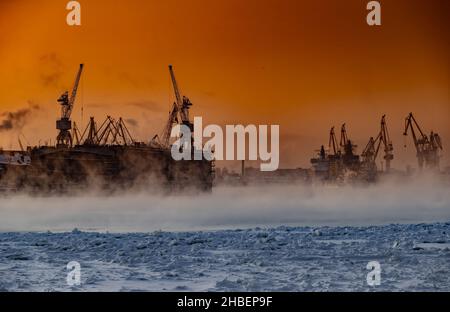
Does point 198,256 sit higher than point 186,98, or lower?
lower

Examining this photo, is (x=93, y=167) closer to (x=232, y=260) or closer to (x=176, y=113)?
(x=176, y=113)

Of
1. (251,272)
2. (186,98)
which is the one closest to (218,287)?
(251,272)

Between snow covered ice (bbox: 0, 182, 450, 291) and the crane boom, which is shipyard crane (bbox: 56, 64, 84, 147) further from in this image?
snow covered ice (bbox: 0, 182, 450, 291)

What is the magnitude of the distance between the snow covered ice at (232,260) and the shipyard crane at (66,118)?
78627 mm

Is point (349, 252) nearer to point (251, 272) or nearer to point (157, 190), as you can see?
point (251, 272)

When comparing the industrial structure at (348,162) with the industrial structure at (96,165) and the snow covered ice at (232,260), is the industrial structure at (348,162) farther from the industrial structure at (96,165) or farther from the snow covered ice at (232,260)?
the snow covered ice at (232,260)

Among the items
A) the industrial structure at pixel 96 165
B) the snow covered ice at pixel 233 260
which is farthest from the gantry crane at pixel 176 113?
the snow covered ice at pixel 233 260


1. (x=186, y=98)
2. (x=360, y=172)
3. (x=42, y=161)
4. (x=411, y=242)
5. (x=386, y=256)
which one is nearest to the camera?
(x=386, y=256)

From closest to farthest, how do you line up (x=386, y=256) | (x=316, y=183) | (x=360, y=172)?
(x=386, y=256) → (x=360, y=172) → (x=316, y=183)

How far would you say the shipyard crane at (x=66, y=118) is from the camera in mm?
105125

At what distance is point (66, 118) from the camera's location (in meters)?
107

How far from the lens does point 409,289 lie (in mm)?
15117
